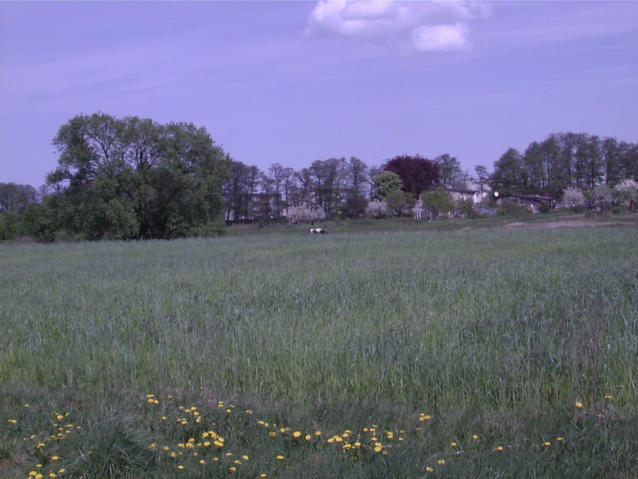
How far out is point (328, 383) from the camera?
6391 mm

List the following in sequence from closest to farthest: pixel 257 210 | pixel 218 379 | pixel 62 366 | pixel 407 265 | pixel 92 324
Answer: pixel 218 379 → pixel 62 366 → pixel 92 324 → pixel 407 265 → pixel 257 210

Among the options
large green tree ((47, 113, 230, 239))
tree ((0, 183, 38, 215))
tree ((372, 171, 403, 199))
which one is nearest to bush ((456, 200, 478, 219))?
tree ((372, 171, 403, 199))

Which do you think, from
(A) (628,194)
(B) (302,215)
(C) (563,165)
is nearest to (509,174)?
(C) (563,165)

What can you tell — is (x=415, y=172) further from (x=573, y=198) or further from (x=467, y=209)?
(x=573, y=198)

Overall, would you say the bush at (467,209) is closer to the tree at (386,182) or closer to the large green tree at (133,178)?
the tree at (386,182)

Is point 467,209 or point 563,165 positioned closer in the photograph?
point 467,209

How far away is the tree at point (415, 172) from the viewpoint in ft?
332

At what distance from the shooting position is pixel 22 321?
9688mm

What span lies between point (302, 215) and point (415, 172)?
24213 millimetres

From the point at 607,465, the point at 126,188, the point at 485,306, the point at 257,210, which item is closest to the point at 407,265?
the point at 485,306

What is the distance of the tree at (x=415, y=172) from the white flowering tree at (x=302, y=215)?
60.7 feet

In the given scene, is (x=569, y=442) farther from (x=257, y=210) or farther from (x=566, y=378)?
(x=257, y=210)

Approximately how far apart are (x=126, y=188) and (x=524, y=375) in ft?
163

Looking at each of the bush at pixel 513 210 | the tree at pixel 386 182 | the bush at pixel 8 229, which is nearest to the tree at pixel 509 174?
the tree at pixel 386 182
